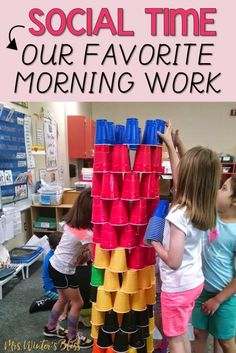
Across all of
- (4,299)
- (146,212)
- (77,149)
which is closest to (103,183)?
(146,212)

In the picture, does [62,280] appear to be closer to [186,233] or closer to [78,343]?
[78,343]

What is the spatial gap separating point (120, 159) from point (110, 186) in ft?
0.40

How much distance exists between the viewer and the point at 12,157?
3008 millimetres

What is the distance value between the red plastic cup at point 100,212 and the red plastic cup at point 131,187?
10 cm

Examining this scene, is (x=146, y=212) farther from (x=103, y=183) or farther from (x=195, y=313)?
(x=195, y=313)

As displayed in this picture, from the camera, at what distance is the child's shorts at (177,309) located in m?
1.09

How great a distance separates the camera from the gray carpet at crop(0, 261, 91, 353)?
1.75m

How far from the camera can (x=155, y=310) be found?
1484mm

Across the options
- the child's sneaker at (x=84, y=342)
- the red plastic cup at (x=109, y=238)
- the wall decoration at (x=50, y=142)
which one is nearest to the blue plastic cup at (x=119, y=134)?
the red plastic cup at (x=109, y=238)

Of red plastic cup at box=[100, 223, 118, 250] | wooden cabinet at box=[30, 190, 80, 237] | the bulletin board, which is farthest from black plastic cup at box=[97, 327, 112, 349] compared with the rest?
wooden cabinet at box=[30, 190, 80, 237]

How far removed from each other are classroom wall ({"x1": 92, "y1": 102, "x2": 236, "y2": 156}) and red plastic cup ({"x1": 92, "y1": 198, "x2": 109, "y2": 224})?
5300mm

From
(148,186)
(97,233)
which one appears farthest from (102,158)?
(97,233)

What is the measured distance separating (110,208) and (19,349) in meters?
1.26

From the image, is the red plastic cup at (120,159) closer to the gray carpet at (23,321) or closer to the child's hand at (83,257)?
the child's hand at (83,257)
